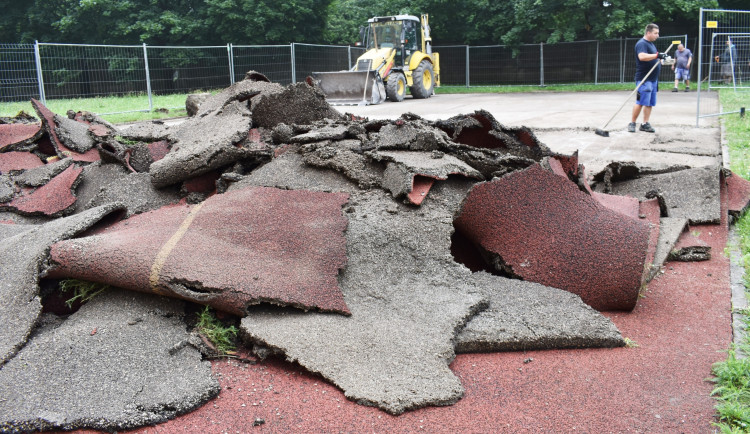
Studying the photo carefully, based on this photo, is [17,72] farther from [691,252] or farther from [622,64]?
[622,64]

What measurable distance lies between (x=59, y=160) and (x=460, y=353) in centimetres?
508

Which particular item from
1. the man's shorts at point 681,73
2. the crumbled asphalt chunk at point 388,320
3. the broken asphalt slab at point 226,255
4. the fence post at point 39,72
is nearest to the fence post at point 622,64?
the man's shorts at point 681,73

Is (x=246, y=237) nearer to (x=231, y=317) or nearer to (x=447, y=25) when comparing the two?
(x=231, y=317)

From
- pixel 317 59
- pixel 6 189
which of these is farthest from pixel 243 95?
pixel 317 59

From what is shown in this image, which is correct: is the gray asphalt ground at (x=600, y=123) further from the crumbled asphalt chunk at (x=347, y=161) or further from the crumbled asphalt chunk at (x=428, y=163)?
the crumbled asphalt chunk at (x=347, y=161)

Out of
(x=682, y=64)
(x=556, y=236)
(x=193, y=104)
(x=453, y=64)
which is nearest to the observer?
(x=556, y=236)

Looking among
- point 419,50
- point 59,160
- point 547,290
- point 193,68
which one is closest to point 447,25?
point 419,50

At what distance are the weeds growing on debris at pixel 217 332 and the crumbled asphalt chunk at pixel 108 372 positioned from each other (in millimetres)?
117

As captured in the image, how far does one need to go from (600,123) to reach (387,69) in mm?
8374

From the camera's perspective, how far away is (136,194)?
500 cm

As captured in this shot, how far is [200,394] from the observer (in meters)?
2.87

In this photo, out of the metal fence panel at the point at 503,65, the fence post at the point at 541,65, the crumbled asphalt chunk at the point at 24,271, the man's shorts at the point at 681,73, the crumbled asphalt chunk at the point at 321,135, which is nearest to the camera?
the crumbled asphalt chunk at the point at 24,271

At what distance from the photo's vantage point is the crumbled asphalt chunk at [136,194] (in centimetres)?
491

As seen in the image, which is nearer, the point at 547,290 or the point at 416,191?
the point at 547,290
